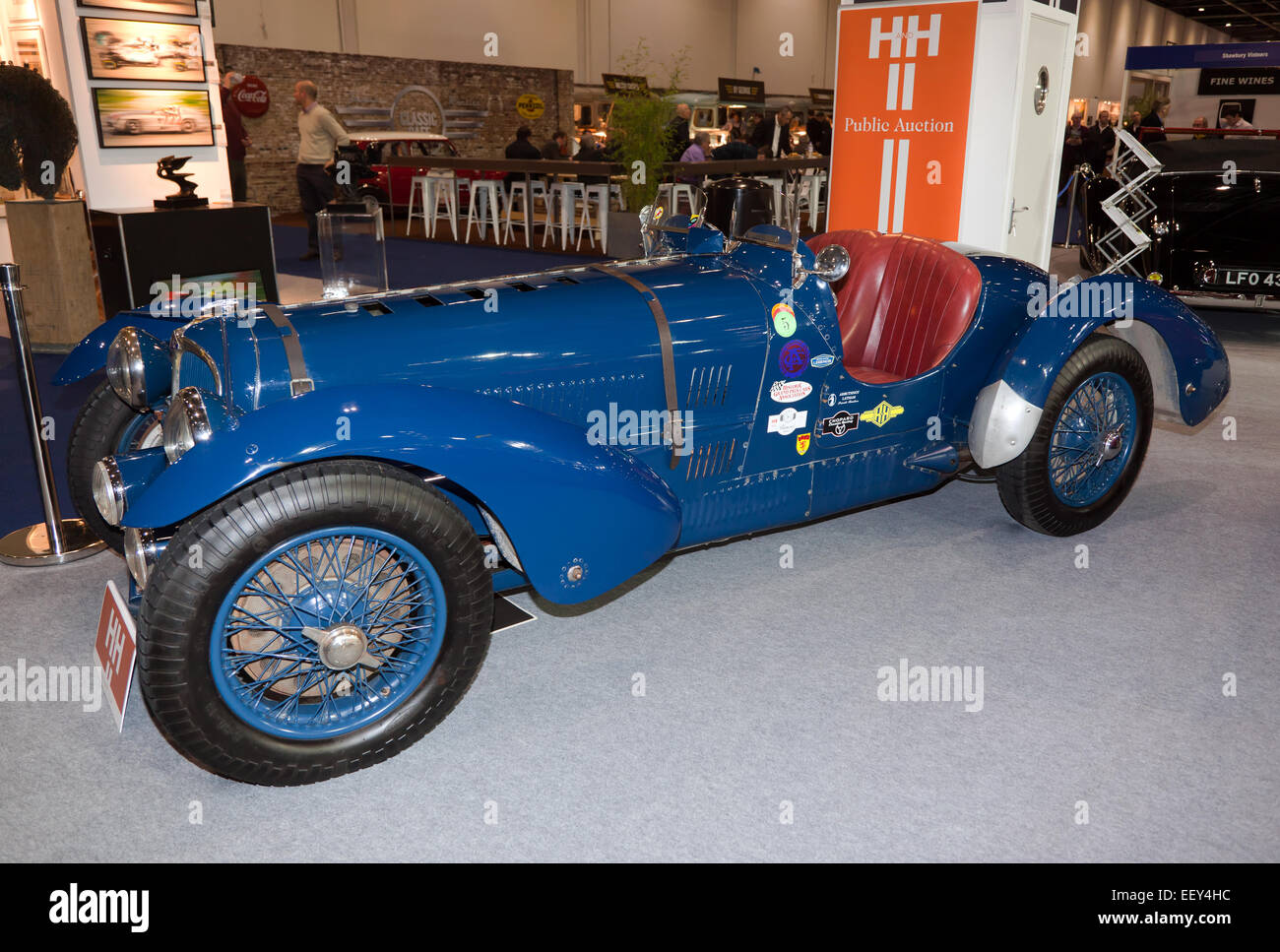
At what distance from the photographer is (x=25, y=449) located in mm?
4531

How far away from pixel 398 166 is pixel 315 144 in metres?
4.29

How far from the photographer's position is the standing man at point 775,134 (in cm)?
1454

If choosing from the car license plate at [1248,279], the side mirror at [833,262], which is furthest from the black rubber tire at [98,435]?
the car license plate at [1248,279]

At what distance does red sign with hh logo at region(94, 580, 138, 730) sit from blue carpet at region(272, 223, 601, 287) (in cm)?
681

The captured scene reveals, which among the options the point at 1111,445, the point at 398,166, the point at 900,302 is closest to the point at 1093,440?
the point at 1111,445

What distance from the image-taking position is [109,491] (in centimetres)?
234

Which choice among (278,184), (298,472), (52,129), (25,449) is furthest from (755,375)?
(278,184)

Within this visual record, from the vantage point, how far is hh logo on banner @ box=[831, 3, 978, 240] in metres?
5.54

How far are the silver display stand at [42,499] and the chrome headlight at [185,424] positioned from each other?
1.29 meters

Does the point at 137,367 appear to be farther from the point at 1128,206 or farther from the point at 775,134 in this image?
the point at 775,134

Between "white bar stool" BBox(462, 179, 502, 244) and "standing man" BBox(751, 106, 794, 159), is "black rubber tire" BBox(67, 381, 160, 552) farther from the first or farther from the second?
"standing man" BBox(751, 106, 794, 159)
